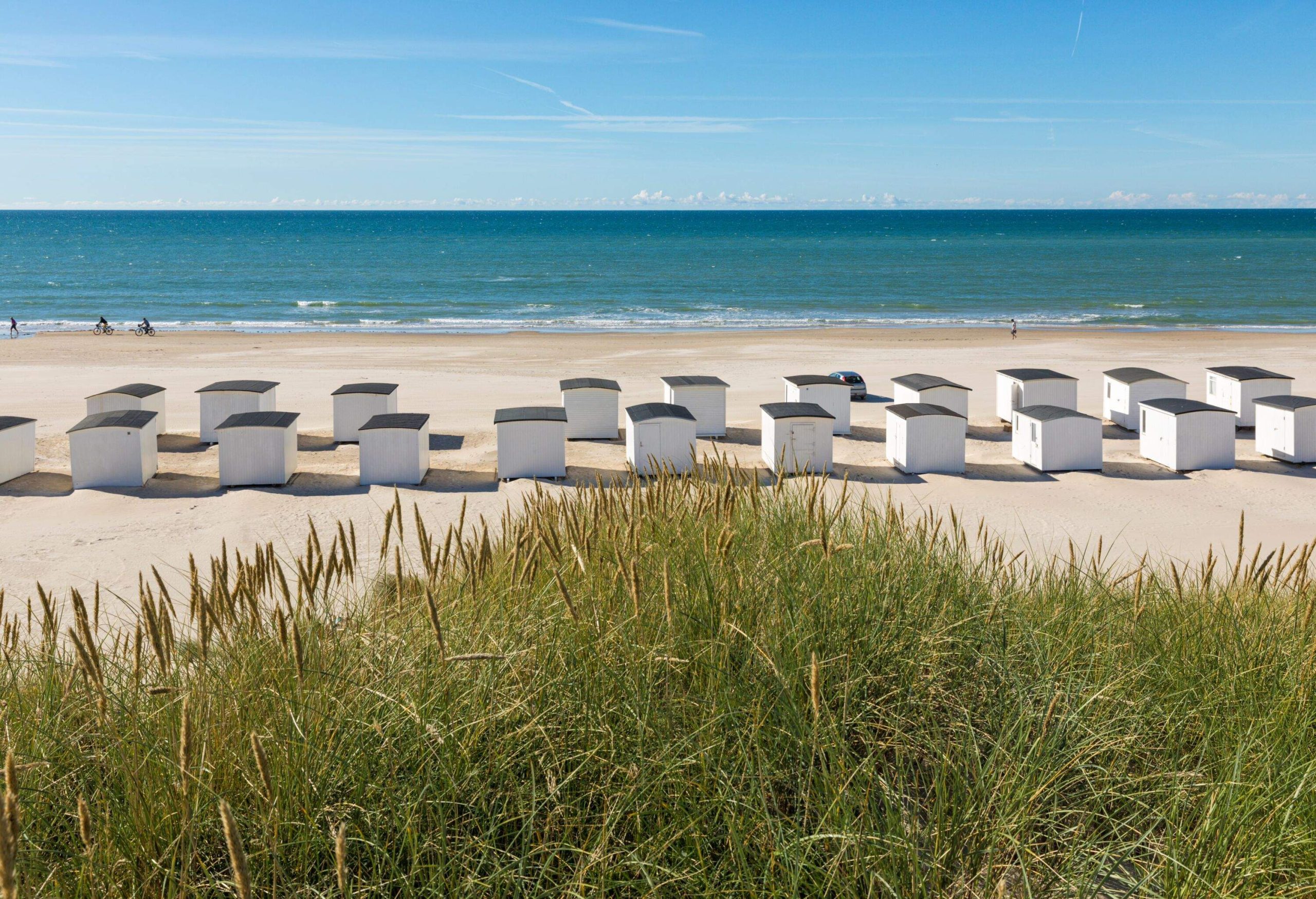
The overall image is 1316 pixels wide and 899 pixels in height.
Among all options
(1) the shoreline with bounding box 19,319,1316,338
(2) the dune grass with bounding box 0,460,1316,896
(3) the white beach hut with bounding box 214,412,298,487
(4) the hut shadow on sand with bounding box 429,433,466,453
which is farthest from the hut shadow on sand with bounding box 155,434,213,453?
(1) the shoreline with bounding box 19,319,1316,338

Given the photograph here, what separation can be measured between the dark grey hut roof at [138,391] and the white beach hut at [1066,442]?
2072cm

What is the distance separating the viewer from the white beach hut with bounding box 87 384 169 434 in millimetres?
24234

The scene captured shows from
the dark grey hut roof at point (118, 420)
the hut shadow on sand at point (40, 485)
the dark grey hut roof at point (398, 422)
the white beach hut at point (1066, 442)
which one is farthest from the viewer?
the white beach hut at point (1066, 442)

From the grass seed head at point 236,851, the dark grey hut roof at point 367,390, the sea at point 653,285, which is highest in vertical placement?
the sea at point 653,285

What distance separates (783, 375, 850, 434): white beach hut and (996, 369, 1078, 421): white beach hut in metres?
4.62

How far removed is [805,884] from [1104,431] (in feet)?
86.7

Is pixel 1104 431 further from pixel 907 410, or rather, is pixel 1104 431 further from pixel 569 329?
pixel 569 329

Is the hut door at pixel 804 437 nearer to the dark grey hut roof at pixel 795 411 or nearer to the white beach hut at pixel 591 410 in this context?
the dark grey hut roof at pixel 795 411

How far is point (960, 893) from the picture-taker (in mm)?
3260

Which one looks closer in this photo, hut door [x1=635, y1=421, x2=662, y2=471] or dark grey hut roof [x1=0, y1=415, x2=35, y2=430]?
dark grey hut roof [x1=0, y1=415, x2=35, y2=430]

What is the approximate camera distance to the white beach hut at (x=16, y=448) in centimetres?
2044

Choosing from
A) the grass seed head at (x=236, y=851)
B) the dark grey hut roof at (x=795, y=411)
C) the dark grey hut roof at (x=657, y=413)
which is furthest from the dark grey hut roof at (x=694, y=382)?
the grass seed head at (x=236, y=851)

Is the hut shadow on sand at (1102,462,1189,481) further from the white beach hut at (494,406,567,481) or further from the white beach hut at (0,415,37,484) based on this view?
the white beach hut at (0,415,37,484)

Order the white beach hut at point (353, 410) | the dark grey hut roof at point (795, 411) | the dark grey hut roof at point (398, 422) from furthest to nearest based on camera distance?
the white beach hut at point (353, 410)
the dark grey hut roof at point (795, 411)
the dark grey hut roof at point (398, 422)
